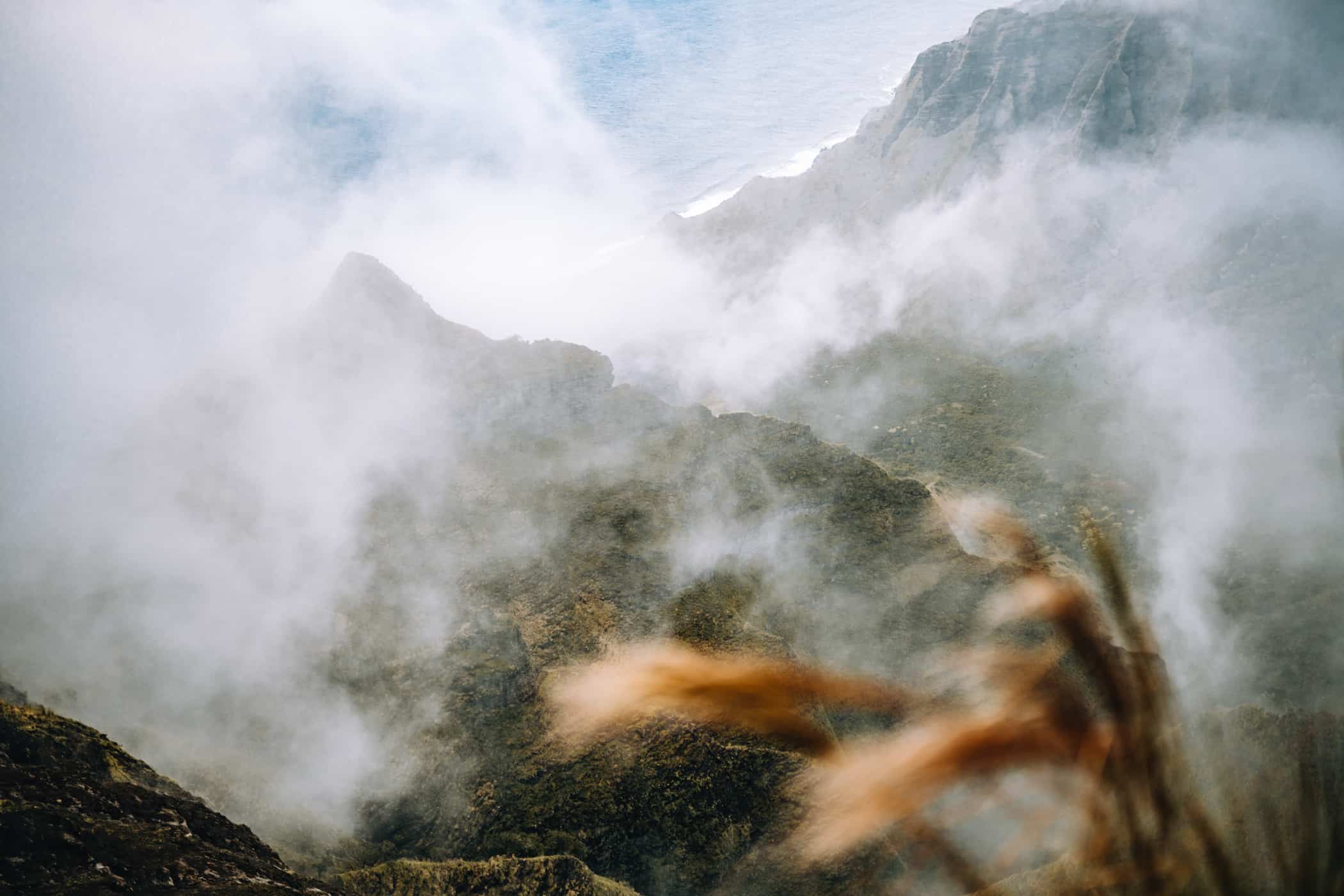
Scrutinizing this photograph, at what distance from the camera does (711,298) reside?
14262cm

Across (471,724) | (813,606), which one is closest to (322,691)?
(471,724)

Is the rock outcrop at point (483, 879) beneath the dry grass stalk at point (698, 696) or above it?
beneath

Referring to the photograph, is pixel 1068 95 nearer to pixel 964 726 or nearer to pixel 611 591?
pixel 964 726

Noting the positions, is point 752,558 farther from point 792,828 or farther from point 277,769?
point 277,769

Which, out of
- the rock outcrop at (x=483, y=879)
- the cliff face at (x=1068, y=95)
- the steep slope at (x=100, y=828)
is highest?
the cliff face at (x=1068, y=95)

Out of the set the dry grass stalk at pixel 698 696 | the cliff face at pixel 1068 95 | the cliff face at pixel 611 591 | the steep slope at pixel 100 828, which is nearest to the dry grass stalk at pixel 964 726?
the dry grass stalk at pixel 698 696

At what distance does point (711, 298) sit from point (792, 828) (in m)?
124

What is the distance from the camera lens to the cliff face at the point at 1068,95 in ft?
334

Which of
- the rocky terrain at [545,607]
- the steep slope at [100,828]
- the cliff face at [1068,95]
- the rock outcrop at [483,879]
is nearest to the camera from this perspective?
the steep slope at [100,828]

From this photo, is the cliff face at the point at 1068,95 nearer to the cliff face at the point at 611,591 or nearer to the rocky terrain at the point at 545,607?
the rocky terrain at the point at 545,607

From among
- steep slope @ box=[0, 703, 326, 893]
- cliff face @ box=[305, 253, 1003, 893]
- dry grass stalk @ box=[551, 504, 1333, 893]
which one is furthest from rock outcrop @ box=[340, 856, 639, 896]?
dry grass stalk @ box=[551, 504, 1333, 893]

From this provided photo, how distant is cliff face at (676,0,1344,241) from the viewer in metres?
102

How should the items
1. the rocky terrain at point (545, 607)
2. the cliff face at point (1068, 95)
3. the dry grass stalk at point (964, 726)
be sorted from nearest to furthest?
the rocky terrain at point (545, 607) < the dry grass stalk at point (964, 726) < the cliff face at point (1068, 95)

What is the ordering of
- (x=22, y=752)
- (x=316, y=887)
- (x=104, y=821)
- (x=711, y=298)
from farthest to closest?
(x=711, y=298) → (x=316, y=887) → (x=22, y=752) → (x=104, y=821)
